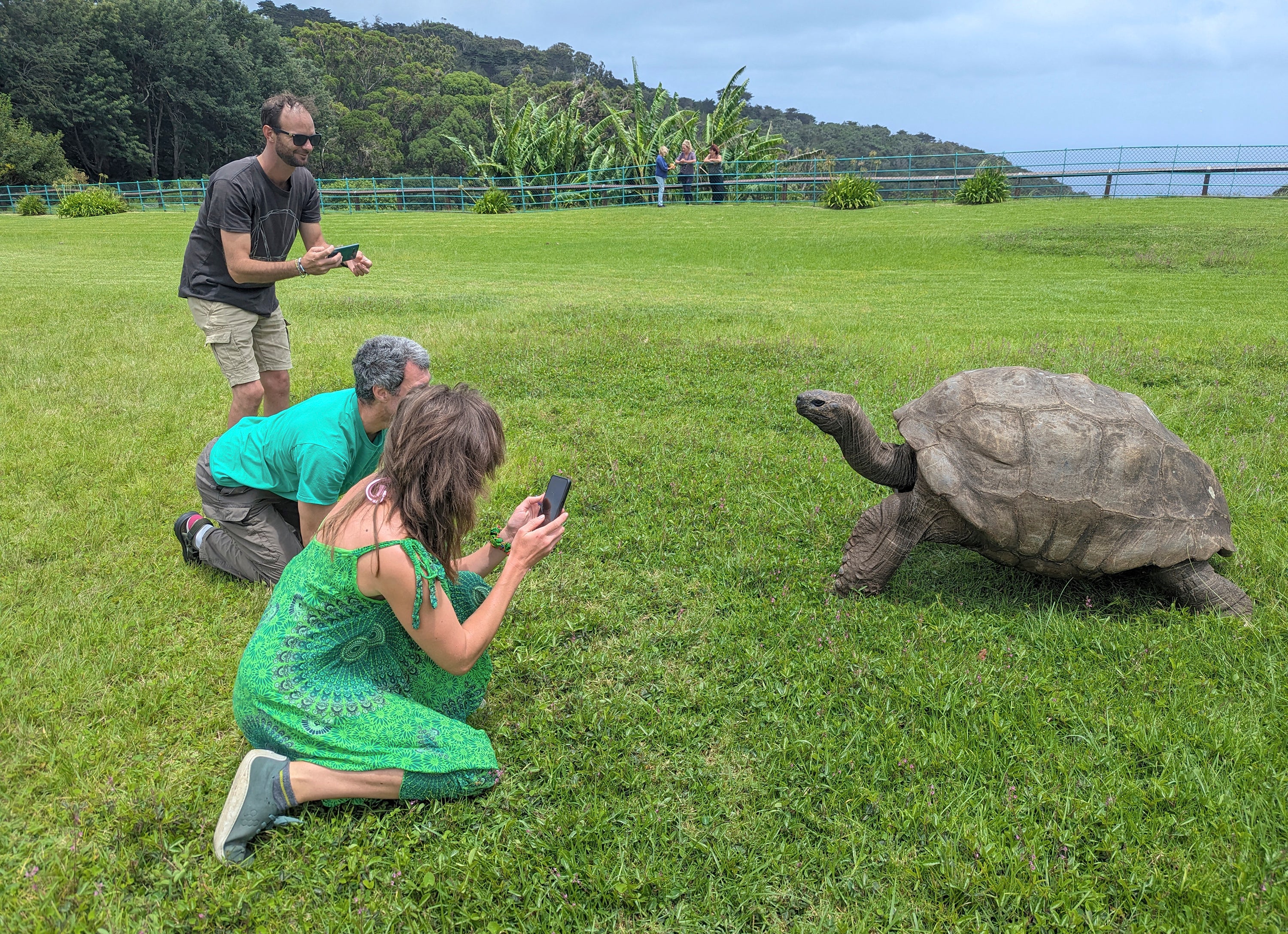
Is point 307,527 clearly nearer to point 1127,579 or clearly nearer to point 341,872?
point 341,872

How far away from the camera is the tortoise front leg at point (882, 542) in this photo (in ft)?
13.7

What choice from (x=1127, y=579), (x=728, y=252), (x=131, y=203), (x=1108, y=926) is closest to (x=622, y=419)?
(x=1127, y=579)

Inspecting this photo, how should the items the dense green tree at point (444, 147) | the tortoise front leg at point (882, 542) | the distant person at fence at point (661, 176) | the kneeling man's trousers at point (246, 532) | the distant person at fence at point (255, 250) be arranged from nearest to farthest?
the tortoise front leg at point (882, 542)
the kneeling man's trousers at point (246, 532)
the distant person at fence at point (255, 250)
the distant person at fence at point (661, 176)
the dense green tree at point (444, 147)

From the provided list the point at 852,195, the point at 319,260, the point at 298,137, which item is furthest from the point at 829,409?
the point at 852,195

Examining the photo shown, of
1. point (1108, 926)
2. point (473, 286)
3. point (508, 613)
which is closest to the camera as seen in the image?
point (1108, 926)

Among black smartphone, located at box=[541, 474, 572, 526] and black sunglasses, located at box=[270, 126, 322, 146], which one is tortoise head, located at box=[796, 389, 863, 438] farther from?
black sunglasses, located at box=[270, 126, 322, 146]

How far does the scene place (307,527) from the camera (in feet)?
13.0

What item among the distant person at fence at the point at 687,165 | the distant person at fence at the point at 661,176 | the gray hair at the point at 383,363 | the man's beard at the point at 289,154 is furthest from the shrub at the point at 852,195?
the gray hair at the point at 383,363

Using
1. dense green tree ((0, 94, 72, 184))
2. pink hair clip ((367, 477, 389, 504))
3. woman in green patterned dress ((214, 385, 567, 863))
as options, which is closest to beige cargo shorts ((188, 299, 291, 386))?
woman in green patterned dress ((214, 385, 567, 863))

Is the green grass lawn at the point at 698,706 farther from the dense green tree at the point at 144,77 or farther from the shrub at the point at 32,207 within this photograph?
the dense green tree at the point at 144,77

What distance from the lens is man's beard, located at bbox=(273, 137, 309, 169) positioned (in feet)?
16.3

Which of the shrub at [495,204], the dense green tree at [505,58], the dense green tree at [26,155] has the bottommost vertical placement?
the shrub at [495,204]

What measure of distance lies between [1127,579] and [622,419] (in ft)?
13.5

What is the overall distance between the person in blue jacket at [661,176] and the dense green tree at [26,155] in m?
40.5
